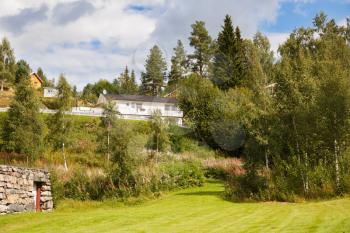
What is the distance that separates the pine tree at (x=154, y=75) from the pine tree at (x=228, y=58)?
89.1 feet

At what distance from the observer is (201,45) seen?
7425 centimetres

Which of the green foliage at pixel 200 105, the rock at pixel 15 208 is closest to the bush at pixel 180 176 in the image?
the rock at pixel 15 208

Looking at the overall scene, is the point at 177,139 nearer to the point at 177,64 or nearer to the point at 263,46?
the point at 263,46

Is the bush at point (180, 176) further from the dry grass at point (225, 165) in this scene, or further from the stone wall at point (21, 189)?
the stone wall at point (21, 189)

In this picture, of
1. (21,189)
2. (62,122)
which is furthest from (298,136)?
(62,122)

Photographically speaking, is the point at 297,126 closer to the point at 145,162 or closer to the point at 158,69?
the point at 145,162

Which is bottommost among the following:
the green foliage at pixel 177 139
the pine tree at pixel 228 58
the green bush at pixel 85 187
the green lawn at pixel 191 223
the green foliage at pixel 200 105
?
the green bush at pixel 85 187

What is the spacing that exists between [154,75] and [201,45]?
22543mm

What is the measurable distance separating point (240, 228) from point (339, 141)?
1175 cm

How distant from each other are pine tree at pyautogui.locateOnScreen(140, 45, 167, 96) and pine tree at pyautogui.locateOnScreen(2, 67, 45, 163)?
176ft

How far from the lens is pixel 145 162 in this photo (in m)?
25.9

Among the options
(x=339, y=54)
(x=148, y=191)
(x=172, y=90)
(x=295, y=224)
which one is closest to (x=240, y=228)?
(x=295, y=224)

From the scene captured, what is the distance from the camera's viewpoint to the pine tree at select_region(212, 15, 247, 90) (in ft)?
182

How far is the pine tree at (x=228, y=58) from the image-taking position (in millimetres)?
55341
